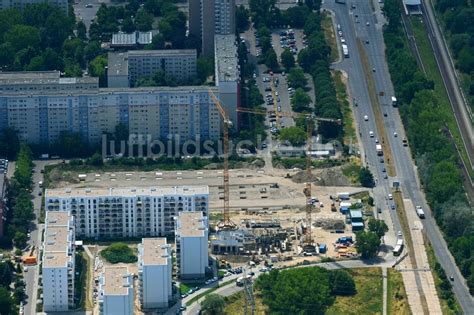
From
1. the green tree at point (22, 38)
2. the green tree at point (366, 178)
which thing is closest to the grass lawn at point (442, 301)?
the green tree at point (366, 178)

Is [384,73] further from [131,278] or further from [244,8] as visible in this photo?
[131,278]

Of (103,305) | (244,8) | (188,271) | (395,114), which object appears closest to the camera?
(103,305)

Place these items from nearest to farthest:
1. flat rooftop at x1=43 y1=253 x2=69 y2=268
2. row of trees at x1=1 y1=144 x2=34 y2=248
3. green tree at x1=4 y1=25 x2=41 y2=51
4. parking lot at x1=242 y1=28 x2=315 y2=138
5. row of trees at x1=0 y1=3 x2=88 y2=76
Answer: flat rooftop at x1=43 y1=253 x2=69 y2=268 → row of trees at x1=1 y1=144 x2=34 y2=248 → parking lot at x1=242 y1=28 x2=315 y2=138 → row of trees at x1=0 y1=3 x2=88 y2=76 → green tree at x1=4 y1=25 x2=41 y2=51

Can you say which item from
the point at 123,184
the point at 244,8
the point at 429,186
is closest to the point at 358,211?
the point at 429,186

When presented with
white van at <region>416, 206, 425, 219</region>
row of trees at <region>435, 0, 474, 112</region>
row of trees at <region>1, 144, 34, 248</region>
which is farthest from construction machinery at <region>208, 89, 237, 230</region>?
row of trees at <region>435, 0, 474, 112</region>

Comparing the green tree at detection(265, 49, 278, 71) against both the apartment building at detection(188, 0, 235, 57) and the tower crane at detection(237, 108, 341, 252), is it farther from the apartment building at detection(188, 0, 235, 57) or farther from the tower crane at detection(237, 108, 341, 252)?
the tower crane at detection(237, 108, 341, 252)

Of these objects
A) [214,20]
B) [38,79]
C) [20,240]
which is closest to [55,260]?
[20,240]
